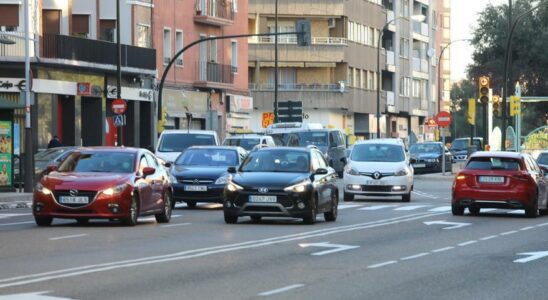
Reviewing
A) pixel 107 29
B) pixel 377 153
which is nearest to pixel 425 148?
pixel 107 29

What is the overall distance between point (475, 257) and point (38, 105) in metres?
36.5

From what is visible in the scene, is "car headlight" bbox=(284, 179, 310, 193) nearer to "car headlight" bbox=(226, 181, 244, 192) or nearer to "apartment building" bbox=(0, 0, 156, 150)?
"car headlight" bbox=(226, 181, 244, 192)

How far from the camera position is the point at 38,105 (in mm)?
54281

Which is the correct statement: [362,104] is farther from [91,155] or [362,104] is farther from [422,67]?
[91,155]

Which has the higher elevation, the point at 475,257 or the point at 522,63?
the point at 522,63

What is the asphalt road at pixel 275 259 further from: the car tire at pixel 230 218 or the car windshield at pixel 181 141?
the car windshield at pixel 181 141

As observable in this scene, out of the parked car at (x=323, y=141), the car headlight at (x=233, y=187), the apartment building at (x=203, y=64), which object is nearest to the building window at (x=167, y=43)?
the apartment building at (x=203, y=64)

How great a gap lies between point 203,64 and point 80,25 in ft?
35.3

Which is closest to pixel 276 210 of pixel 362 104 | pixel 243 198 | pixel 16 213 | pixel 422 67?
pixel 243 198

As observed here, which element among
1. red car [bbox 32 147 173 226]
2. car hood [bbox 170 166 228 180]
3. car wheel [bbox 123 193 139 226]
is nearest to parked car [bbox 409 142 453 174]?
car hood [bbox 170 166 228 180]

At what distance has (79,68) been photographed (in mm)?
57281

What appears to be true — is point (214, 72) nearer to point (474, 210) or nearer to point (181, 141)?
point (181, 141)

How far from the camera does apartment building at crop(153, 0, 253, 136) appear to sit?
6694cm

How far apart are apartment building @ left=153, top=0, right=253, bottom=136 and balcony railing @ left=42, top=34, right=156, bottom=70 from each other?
2607mm
